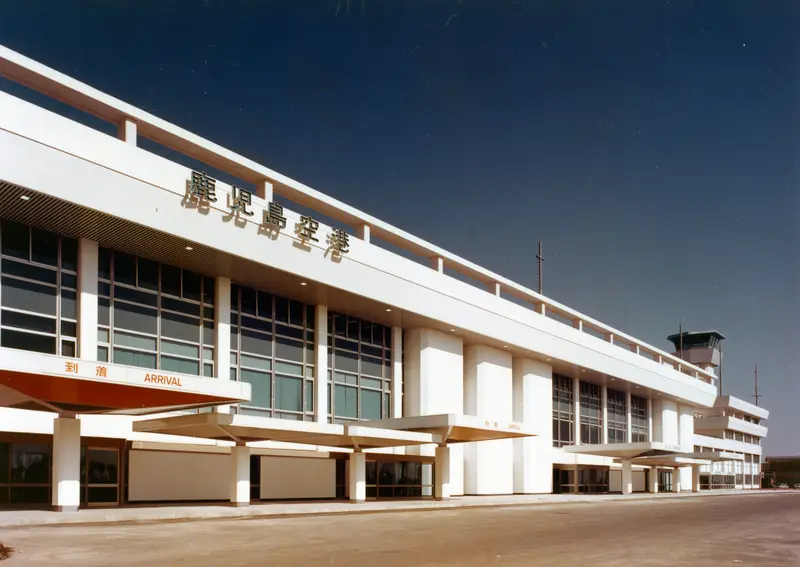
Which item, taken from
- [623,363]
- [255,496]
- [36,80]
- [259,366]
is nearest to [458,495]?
[255,496]

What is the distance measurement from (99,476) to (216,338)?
681 centimetres

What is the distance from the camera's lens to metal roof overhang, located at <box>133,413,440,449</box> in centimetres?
2780

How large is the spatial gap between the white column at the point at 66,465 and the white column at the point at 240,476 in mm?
6158

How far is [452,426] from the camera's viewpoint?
1454 inches

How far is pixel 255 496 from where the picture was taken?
123ft

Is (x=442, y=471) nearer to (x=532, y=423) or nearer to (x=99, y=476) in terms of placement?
(x=532, y=423)

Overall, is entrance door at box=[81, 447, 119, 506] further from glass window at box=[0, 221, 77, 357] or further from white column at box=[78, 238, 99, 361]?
glass window at box=[0, 221, 77, 357]

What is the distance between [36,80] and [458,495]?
31786mm

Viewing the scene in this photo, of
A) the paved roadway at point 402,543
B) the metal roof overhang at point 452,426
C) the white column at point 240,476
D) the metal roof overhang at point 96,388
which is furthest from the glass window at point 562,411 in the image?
the metal roof overhang at point 96,388

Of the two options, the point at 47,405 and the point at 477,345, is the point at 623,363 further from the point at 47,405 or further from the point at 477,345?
the point at 47,405

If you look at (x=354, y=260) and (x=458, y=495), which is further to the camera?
(x=458, y=495)

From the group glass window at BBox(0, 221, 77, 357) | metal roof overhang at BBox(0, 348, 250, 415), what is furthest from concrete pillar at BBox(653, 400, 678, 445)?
glass window at BBox(0, 221, 77, 357)

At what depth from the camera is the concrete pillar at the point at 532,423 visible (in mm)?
54281

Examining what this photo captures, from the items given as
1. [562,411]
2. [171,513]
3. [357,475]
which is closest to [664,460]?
[562,411]
